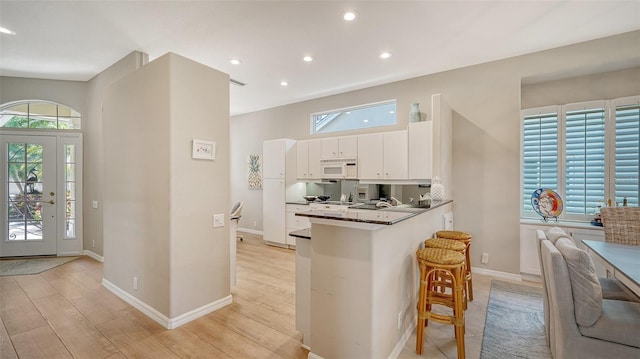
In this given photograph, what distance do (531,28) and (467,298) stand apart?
3.19 m

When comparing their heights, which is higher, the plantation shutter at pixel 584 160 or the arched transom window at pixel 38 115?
the arched transom window at pixel 38 115

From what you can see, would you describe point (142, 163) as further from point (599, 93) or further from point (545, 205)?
point (599, 93)

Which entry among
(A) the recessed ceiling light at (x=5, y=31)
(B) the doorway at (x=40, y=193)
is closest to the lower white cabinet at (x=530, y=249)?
(A) the recessed ceiling light at (x=5, y=31)

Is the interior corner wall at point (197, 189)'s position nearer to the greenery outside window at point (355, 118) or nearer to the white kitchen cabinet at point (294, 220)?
the white kitchen cabinet at point (294, 220)

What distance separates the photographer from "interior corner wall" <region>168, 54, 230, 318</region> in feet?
8.45

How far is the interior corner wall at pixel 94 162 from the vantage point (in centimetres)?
454

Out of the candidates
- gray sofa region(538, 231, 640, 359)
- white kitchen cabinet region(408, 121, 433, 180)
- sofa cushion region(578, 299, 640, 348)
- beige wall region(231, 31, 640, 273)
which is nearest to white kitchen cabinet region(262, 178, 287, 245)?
white kitchen cabinet region(408, 121, 433, 180)

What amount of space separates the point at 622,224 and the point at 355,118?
396 cm

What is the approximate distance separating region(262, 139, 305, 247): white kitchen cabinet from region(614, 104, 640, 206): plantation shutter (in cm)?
493

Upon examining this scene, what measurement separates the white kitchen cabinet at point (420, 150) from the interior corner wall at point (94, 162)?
481cm

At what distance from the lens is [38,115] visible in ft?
15.9

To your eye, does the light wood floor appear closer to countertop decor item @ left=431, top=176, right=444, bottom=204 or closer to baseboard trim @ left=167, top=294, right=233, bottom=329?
baseboard trim @ left=167, top=294, right=233, bottom=329

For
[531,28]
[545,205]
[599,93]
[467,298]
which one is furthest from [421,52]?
[467,298]

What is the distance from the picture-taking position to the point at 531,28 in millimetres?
3100
